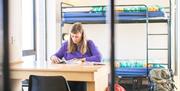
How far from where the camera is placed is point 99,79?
293cm

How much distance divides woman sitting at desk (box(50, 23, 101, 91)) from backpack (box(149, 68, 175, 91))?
1.16 meters

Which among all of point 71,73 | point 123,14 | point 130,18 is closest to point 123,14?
point 123,14

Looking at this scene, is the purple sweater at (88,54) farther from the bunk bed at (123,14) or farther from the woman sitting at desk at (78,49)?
the bunk bed at (123,14)

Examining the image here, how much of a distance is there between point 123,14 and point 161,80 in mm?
1430

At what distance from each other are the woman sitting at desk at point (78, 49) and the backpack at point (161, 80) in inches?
45.5

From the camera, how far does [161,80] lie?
4.19 metres

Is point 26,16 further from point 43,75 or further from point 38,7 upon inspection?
point 43,75

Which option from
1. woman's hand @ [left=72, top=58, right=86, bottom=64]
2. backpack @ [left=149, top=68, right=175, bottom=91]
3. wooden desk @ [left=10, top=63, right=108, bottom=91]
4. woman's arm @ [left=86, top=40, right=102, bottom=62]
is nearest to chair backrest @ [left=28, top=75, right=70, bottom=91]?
wooden desk @ [left=10, top=63, right=108, bottom=91]

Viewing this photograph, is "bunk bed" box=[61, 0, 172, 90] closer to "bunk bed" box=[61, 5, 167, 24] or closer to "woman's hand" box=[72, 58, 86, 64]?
"bunk bed" box=[61, 5, 167, 24]

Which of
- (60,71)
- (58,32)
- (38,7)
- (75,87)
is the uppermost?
(38,7)

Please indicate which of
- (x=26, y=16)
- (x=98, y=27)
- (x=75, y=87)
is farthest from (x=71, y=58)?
(x=98, y=27)

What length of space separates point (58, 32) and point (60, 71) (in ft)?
8.47

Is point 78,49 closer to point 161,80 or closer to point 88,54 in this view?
point 88,54

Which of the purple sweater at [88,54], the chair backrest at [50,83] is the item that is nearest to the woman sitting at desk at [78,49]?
the purple sweater at [88,54]
